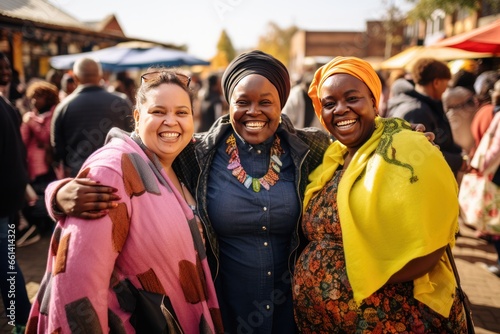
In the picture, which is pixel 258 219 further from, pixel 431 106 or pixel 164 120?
pixel 431 106

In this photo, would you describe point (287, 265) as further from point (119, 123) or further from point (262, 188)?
point (119, 123)

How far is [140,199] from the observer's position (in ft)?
5.47

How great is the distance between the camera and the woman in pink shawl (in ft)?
4.93

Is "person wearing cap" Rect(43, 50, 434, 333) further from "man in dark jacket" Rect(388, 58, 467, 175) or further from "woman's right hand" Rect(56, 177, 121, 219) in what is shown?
"man in dark jacket" Rect(388, 58, 467, 175)

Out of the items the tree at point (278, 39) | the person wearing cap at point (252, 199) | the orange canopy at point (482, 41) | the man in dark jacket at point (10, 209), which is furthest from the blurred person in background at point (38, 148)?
the tree at point (278, 39)

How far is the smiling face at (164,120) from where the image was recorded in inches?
75.3

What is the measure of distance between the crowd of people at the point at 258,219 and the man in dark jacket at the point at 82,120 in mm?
2473

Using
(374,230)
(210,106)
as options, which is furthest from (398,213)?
(210,106)

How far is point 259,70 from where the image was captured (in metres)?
2.24

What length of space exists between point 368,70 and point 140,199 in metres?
1.33

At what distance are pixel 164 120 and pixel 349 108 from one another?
0.93 metres

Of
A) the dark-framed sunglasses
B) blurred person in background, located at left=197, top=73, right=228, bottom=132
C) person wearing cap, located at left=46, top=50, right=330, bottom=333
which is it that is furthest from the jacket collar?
blurred person in background, located at left=197, top=73, right=228, bottom=132

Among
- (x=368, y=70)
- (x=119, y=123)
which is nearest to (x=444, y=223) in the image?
(x=368, y=70)

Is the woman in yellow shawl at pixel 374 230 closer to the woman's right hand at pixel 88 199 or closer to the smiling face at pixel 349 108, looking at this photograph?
the smiling face at pixel 349 108
